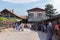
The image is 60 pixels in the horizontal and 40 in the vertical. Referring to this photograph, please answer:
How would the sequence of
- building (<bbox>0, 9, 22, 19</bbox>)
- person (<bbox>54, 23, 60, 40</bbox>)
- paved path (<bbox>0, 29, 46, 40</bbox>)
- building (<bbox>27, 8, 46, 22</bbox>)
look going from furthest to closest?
building (<bbox>0, 9, 22, 19</bbox>) → building (<bbox>27, 8, 46, 22</bbox>) → paved path (<bbox>0, 29, 46, 40</bbox>) → person (<bbox>54, 23, 60, 40</bbox>)

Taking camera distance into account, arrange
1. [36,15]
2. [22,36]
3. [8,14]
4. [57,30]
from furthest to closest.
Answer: [8,14] → [36,15] → [22,36] → [57,30]

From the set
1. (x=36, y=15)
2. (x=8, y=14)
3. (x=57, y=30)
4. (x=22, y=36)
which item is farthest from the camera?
(x=8, y=14)

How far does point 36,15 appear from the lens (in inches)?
2933

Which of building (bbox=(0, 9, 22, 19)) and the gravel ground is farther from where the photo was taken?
building (bbox=(0, 9, 22, 19))

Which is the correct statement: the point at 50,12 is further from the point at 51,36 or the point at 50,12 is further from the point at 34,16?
the point at 51,36

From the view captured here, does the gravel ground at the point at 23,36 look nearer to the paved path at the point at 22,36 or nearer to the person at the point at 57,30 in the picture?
Result: the paved path at the point at 22,36

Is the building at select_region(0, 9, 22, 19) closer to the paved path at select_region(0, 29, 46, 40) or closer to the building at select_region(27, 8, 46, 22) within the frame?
the building at select_region(27, 8, 46, 22)

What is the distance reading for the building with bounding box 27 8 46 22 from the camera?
74.2 meters

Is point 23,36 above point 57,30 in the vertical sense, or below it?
below

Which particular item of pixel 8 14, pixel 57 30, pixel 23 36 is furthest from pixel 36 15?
pixel 57 30

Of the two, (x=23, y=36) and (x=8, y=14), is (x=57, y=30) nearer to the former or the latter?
(x=23, y=36)

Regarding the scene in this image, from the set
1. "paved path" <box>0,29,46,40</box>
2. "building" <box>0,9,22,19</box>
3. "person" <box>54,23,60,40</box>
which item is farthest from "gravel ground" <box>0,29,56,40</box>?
"building" <box>0,9,22,19</box>

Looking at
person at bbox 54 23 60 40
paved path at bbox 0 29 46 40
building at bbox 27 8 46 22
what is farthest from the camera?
building at bbox 27 8 46 22

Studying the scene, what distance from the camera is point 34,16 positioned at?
7425 cm
